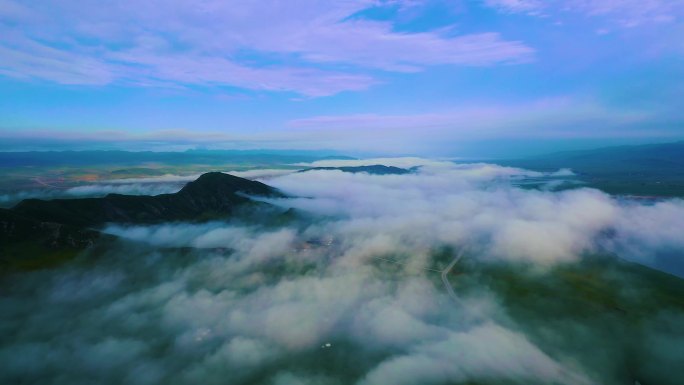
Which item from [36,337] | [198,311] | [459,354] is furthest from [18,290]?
[459,354]

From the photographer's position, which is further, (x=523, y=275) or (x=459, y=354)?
(x=523, y=275)

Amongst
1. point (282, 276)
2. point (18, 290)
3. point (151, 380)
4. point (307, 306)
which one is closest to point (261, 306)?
point (307, 306)

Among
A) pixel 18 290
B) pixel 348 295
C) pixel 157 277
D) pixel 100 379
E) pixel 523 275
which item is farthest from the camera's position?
pixel 523 275

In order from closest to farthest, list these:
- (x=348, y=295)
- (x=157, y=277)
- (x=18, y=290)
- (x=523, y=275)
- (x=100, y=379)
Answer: (x=100, y=379)
(x=18, y=290)
(x=348, y=295)
(x=157, y=277)
(x=523, y=275)

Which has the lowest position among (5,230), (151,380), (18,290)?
(151,380)

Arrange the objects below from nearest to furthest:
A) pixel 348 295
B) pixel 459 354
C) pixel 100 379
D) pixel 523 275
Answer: pixel 100 379 → pixel 459 354 → pixel 348 295 → pixel 523 275

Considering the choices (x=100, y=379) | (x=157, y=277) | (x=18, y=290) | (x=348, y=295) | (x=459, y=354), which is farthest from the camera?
(x=157, y=277)

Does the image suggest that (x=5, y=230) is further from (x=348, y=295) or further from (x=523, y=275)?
(x=523, y=275)

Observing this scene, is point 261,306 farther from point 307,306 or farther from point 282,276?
point 282,276

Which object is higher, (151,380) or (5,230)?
(5,230)
